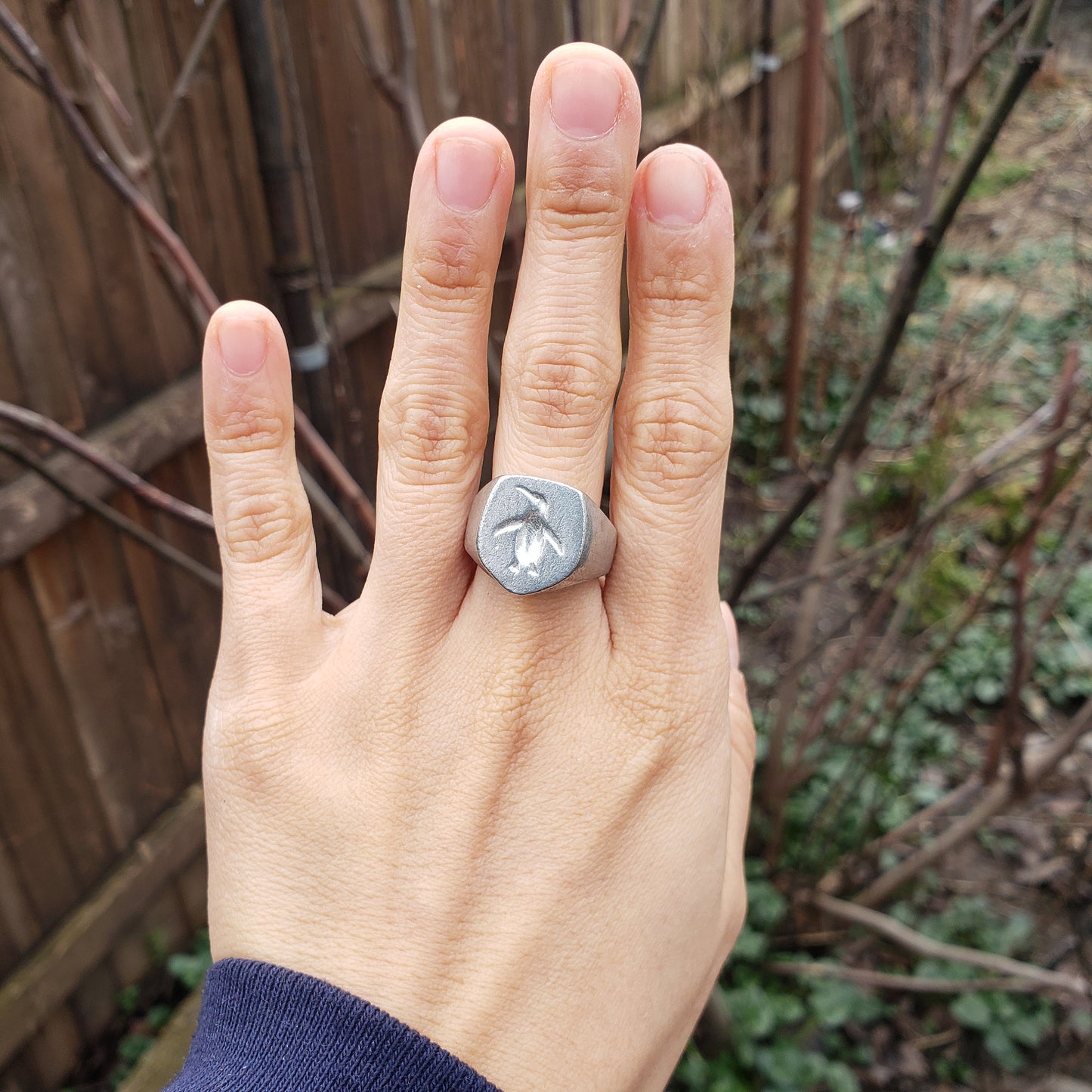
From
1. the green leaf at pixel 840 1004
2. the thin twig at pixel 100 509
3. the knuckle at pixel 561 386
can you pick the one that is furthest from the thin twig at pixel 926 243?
the green leaf at pixel 840 1004

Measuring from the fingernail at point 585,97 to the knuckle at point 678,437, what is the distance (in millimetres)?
281

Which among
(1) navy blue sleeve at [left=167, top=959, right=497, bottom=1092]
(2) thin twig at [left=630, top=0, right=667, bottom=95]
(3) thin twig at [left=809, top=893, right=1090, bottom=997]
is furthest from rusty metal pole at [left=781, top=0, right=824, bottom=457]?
(1) navy blue sleeve at [left=167, top=959, right=497, bottom=1092]

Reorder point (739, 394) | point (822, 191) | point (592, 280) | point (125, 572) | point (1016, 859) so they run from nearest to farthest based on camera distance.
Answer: point (592, 280), point (125, 572), point (1016, 859), point (739, 394), point (822, 191)

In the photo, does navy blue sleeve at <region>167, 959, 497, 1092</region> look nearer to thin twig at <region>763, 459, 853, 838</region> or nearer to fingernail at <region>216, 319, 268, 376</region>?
fingernail at <region>216, 319, 268, 376</region>

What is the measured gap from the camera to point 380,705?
3.39 feet

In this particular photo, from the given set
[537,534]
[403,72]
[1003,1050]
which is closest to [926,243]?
[537,534]

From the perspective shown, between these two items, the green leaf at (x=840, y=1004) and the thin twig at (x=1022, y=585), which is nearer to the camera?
the thin twig at (x=1022, y=585)

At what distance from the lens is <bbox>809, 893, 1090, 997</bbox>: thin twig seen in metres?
2.20

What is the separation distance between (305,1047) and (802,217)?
4278 millimetres

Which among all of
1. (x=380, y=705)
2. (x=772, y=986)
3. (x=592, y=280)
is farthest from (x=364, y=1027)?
(x=772, y=986)

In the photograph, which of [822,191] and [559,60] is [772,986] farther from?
[822,191]

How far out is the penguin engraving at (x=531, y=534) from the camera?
941 millimetres

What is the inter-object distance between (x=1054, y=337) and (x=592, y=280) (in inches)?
240

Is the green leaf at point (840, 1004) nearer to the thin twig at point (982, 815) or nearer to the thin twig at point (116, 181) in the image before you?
the thin twig at point (982, 815)
